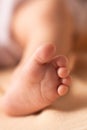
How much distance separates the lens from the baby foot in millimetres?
573

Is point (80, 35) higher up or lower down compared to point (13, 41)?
lower down

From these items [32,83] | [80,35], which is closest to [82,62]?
[80,35]

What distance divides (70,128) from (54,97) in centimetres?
7

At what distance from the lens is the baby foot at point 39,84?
573 mm

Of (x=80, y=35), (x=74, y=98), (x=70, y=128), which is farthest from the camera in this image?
(x=80, y=35)

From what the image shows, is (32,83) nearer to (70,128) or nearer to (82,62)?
(70,128)

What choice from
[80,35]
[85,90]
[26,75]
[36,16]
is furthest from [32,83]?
[80,35]

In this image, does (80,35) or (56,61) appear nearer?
(56,61)

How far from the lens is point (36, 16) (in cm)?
80

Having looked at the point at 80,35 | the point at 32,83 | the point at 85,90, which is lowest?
the point at 80,35

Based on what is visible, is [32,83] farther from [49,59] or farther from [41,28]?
[41,28]

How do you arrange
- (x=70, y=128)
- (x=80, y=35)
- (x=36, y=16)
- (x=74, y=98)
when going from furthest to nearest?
(x=80, y=35) < (x=36, y=16) < (x=74, y=98) < (x=70, y=128)

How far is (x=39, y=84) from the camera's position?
59 cm

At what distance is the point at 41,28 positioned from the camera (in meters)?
0.75
